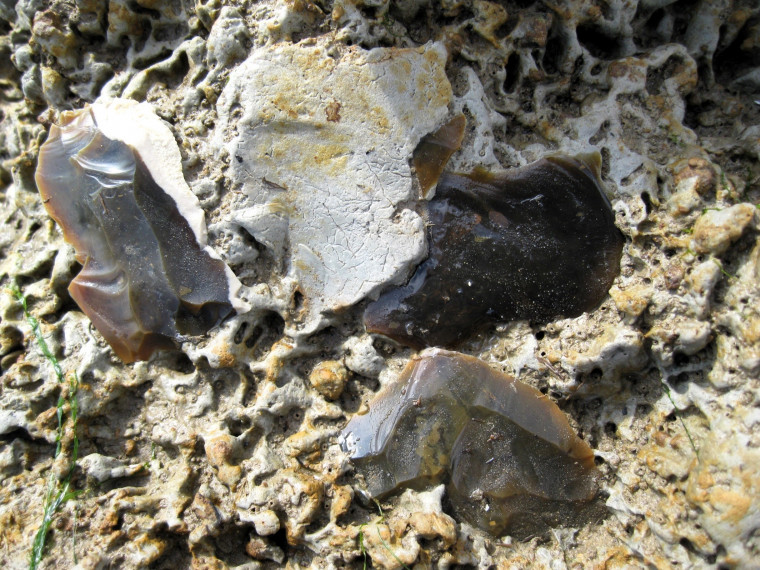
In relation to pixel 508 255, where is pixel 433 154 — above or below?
above

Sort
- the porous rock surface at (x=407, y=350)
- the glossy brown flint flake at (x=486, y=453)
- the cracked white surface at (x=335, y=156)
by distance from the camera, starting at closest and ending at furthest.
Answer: the porous rock surface at (x=407, y=350), the glossy brown flint flake at (x=486, y=453), the cracked white surface at (x=335, y=156)

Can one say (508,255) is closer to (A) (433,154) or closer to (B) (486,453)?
(A) (433,154)

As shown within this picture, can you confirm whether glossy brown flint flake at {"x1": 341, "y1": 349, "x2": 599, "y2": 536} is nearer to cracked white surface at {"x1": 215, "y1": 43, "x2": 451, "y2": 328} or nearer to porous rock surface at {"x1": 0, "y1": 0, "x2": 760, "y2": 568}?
porous rock surface at {"x1": 0, "y1": 0, "x2": 760, "y2": 568}

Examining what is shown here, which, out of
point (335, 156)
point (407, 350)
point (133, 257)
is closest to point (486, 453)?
point (407, 350)

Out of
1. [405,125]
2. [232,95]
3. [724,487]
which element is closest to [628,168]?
[405,125]

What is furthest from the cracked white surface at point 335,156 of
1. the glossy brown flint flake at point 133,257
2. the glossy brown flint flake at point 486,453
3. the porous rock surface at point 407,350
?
the glossy brown flint flake at point 486,453

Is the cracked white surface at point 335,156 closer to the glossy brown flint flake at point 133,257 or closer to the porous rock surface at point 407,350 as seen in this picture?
the porous rock surface at point 407,350

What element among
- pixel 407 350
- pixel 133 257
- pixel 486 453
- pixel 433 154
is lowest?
pixel 486 453
